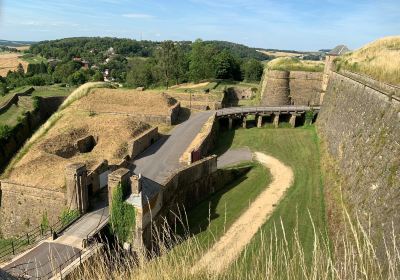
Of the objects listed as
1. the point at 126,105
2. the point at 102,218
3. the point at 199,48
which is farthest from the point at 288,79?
the point at 102,218

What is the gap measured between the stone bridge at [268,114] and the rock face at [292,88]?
15.0 ft

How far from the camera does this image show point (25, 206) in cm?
1662

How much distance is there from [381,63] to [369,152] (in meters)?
8.73

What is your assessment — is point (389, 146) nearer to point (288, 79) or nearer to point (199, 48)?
point (288, 79)

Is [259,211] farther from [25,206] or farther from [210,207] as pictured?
[25,206]

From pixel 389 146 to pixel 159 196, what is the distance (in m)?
9.37

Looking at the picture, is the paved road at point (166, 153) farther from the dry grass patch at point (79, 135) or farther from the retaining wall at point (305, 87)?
the retaining wall at point (305, 87)

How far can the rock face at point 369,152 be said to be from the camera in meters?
11.9

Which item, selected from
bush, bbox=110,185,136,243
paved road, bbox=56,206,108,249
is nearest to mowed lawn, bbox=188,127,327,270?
bush, bbox=110,185,136,243

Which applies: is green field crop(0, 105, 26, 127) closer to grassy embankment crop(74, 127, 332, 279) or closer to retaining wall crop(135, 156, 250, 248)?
grassy embankment crop(74, 127, 332, 279)

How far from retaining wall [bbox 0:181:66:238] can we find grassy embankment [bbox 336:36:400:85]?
1724cm

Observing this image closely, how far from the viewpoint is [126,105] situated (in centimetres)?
3297

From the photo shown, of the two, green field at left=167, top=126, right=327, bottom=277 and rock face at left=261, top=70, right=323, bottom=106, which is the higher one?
rock face at left=261, top=70, right=323, bottom=106

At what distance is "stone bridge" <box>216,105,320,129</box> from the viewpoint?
1307 inches
